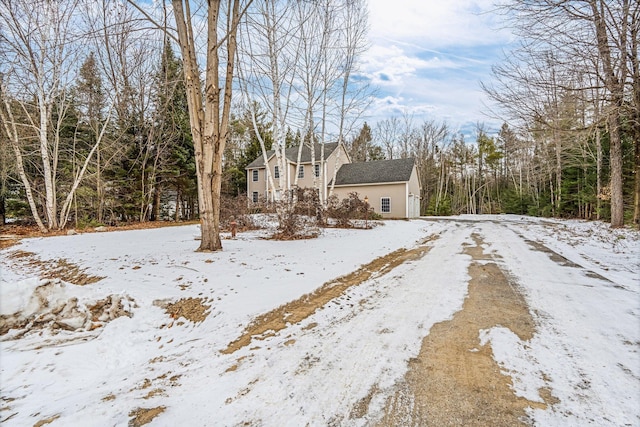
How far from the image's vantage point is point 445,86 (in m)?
12.8

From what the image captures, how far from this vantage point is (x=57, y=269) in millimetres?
5340

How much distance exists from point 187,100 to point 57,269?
13.8 feet

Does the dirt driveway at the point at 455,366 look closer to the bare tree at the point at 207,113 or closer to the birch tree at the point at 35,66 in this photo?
the bare tree at the point at 207,113

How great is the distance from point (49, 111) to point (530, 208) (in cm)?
3392

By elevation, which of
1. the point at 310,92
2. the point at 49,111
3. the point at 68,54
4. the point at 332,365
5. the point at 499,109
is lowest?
the point at 332,365

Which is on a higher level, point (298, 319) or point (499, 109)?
point (499, 109)

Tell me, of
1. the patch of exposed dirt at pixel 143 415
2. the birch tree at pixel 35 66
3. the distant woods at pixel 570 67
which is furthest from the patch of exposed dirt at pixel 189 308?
the birch tree at pixel 35 66

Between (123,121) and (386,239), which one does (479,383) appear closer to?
(386,239)

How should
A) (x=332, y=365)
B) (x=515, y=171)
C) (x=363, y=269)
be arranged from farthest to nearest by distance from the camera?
1. (x=515, y=171)
2. (x=363, y=269)
3. (x=332, y=365)

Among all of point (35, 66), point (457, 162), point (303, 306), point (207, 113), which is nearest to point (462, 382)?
point (303, 306)

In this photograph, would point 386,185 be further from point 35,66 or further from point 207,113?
point 35,66

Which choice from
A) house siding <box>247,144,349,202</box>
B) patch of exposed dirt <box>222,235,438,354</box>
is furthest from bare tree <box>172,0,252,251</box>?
house siding <box>247,144,349,202</box>

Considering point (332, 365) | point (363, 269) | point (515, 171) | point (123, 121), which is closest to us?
point (332, 365)

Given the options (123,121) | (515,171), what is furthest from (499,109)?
(515,171)
